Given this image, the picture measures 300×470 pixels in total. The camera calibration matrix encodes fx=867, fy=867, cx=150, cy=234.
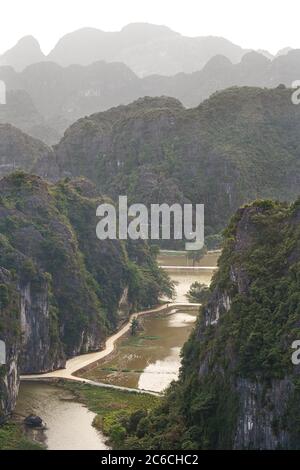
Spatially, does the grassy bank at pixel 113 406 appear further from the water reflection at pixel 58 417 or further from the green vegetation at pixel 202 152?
the green vegetation at pixel 202 152

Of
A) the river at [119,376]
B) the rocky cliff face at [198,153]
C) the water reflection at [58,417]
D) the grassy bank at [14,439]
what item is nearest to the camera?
the grassy bank at [14,439]

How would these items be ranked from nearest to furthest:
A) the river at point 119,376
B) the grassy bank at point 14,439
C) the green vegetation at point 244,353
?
the green vegetation at point 244,353
the grassy bank at point 14,439
the river at point 119,376

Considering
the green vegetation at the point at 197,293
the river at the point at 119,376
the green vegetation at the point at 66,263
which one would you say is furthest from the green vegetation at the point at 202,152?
the green vegetation at the point at 66,263

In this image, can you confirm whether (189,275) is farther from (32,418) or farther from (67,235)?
(32,418)

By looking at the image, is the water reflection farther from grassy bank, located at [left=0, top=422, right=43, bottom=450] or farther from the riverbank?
grassy bank, located at [left=0, top=422, right=43, bottom=450]

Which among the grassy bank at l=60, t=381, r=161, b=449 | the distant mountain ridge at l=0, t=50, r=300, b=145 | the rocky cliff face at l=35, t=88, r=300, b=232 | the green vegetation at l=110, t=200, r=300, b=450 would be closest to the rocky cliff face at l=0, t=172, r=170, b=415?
the grassy bank at l=60, t=381, r=161, b=449

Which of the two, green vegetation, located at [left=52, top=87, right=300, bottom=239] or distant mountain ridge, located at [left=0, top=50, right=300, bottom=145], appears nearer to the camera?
green vegetation, located at [left=52, top=87, right=300, bottom=239]

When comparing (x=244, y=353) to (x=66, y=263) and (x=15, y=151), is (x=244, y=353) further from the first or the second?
(x=15, y=151)

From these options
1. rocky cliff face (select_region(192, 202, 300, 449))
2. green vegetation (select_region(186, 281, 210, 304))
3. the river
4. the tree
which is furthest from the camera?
green vegetation (select_region(186, 281, 210, 304))

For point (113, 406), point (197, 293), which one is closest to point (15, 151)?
point (197, 293)

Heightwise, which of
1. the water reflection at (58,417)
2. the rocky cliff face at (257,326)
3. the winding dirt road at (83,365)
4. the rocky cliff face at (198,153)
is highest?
the rocky cliff face at (198,153)
